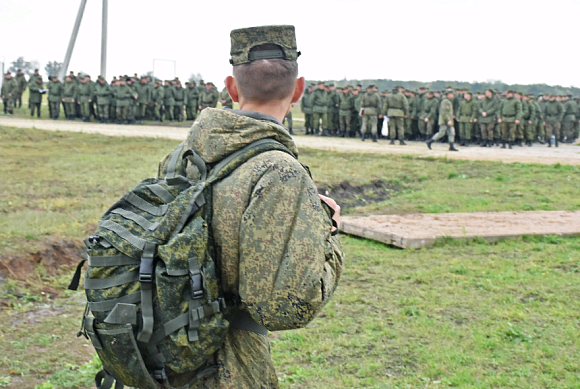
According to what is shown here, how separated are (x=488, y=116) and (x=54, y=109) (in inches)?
735

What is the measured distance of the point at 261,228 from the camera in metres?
1.64

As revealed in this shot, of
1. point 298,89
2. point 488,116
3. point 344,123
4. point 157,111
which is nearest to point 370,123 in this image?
point 344,123

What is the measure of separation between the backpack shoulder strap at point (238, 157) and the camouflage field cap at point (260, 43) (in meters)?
0.28

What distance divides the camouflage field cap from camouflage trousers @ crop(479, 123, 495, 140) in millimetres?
20460

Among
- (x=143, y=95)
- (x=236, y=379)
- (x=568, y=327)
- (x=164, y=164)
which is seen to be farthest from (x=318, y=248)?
(x=143, y=95)

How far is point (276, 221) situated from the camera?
1.64m

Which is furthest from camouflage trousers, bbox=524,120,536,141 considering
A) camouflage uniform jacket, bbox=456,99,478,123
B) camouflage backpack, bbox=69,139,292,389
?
camouflage backpack, bbox=69,139,292,389

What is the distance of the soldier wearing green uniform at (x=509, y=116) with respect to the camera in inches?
801

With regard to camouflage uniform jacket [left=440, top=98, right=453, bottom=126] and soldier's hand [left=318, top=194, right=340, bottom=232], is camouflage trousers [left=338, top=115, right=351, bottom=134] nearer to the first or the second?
camouflage uniform jacket [left=440, top=98, right=453, bottom=126]

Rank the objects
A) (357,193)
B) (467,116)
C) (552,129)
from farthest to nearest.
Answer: (552,129) → (467,116) → (357,193)

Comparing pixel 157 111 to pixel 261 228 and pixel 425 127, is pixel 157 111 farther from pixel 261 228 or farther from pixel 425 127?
pixel 261 228

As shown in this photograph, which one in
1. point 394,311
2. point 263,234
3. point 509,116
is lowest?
point 394,311

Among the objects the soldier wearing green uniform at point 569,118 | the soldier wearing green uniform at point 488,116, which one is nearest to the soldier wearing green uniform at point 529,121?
the soldier wearing green uniform at point 488,116

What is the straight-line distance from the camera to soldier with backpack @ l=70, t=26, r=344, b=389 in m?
1.63
